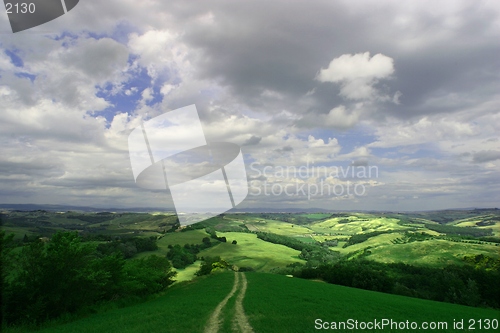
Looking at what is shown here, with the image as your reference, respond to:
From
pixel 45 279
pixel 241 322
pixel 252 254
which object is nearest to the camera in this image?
pixel 241 322

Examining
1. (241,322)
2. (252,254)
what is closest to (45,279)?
(241,322)

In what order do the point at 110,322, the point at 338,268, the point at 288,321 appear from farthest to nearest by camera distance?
the point at 338,268
the point at 110,322
the point at 288,321

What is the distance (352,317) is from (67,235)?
32574mm

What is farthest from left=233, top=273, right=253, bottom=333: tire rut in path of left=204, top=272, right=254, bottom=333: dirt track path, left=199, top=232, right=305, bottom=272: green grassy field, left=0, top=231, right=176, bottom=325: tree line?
left=199, top=232, right=305, bottom=272: green grassy field

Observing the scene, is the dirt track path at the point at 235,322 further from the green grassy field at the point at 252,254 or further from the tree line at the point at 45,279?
the green grassy field at the point at 252,254

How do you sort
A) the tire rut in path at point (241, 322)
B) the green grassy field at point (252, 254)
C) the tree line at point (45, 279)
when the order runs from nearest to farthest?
1. the tire rut in path at point (241, 322)
2. the tree line at point (45, 279)
3. the green grassy field at point (252, 254)

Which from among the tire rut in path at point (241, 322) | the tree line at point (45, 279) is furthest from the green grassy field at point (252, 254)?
the tire rut in path at point (241, 322)

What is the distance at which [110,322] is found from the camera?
Answer: 74.6ft

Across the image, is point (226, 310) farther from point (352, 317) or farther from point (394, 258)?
point (394, 258)

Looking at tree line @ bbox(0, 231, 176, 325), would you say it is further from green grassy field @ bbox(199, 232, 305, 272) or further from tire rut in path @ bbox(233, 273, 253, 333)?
green grassy field @ bbox(199, 232, 305, 272)

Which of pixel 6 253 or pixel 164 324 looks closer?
pixel 164 324

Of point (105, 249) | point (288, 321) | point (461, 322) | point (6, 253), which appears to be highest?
point (6, 253)

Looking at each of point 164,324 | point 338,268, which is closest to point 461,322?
point 164,324

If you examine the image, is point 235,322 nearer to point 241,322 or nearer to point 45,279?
point 241,322
